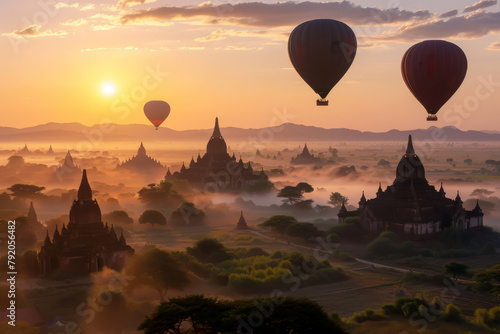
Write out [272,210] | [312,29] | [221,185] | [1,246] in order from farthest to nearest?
[221,185] < [272,210] < [1,246] < [312,29]

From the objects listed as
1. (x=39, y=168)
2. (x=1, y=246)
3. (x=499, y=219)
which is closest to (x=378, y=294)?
(x=1, y=246)

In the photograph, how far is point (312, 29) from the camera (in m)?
43.2

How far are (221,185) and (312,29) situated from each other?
2315 inches

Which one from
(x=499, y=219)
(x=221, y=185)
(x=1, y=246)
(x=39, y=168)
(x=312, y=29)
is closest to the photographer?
(x=312, y=29)

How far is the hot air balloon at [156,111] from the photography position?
90.2m

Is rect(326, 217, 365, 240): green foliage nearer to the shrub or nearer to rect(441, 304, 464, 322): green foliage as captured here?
the shrub

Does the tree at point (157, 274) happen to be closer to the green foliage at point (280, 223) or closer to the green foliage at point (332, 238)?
the green foliage at point (332, 238)

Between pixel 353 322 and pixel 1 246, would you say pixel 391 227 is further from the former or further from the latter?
pixel 1 246

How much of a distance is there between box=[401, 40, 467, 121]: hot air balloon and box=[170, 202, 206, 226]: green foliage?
111ft

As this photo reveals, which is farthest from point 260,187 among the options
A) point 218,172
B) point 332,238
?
point 332,238

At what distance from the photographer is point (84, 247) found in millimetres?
44531

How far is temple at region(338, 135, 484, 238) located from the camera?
57.0 metres

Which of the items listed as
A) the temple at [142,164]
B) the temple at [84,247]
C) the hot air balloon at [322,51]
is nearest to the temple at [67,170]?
the temple at [142,164]

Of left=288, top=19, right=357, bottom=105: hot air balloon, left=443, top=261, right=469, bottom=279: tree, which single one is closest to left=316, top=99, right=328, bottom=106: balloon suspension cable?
left=288, top=19, right=357, bottom=105: hot air balloon
